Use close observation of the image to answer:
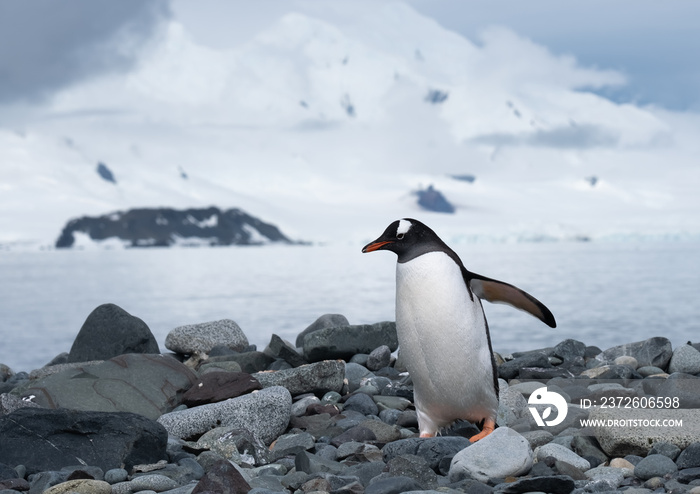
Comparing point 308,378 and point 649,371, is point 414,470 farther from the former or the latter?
point 649,371

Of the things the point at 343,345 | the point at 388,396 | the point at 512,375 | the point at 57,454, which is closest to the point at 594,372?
the point at 512,375

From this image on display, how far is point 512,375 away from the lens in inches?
299

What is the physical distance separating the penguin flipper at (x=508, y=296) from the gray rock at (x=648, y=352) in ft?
10.2

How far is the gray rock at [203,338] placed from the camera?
932cm

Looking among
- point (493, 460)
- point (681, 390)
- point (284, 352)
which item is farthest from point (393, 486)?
Result: point (284, 352)

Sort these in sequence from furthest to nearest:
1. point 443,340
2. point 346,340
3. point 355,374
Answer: point 346,340, point 355,374, point 443,340

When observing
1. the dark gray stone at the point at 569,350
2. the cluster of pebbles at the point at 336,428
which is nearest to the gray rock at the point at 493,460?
the cluster of pebbles at the point at 336,428

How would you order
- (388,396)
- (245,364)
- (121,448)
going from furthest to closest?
(245,364) < (388,396) < (121,448)

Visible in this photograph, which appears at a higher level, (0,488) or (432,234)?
(432,234)

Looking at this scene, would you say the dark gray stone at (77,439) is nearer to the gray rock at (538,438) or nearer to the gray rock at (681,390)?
the gray rock at (538,438)

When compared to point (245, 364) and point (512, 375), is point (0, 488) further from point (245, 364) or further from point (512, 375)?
point (512, 375)

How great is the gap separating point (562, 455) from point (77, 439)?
3.21 metres

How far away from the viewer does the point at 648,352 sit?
26.8 ft

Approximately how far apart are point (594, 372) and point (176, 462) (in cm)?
412
